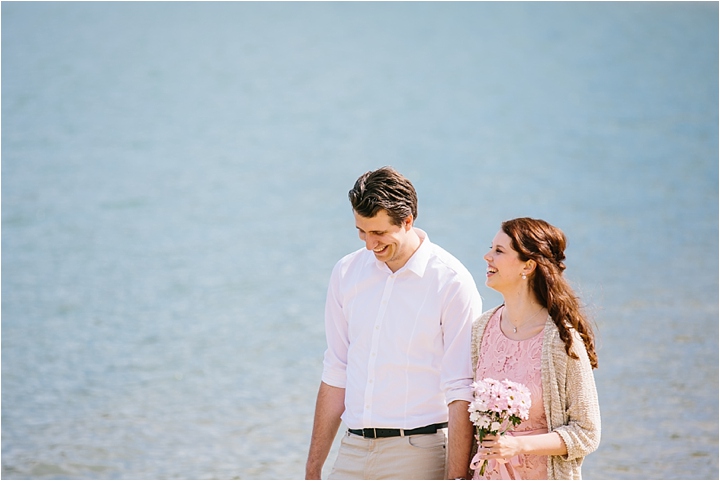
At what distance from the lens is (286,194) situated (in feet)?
68.2

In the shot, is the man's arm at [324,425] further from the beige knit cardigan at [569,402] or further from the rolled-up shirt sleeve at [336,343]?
the beige knit cardigan at [569,402]

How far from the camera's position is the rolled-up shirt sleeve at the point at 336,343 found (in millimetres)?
3896

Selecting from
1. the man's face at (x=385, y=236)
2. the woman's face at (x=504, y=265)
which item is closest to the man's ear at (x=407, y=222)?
the man's face at (x=385, y=236)

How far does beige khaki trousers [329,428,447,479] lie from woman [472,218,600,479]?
0.78 feet

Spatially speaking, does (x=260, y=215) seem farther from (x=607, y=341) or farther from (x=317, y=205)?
(x=607, y=341)

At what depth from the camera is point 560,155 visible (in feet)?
75.2

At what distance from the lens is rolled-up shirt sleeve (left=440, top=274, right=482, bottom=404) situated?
3.50 m

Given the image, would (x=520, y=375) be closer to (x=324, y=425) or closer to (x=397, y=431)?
(x=397, y=431)

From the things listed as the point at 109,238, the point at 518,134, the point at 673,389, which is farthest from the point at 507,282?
the point at 518,134

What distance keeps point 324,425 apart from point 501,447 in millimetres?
915

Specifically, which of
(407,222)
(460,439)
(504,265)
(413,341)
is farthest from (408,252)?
(460,439)

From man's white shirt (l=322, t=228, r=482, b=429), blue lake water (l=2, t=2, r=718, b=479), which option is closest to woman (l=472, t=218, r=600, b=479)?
man's white shirt (l=322, t=228, r=482, b=429)

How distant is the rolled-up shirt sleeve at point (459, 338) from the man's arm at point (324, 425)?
525mm

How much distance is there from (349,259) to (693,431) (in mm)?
5750
